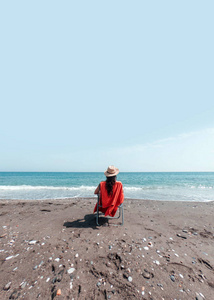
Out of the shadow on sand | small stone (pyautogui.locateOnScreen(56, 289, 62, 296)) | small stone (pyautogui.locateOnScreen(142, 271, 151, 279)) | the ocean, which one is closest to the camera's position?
small stone (pyautogui.locateOnScreen(56, 289, 62, 296))

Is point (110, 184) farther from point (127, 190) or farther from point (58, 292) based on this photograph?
point (127, 190)

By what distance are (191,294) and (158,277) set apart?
504 millimetres

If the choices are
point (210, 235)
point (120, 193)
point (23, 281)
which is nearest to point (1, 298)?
point (23, 281)

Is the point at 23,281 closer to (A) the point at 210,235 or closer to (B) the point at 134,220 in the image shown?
(B) the point at 134,220

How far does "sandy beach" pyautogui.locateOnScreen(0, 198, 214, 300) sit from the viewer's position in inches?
84.4

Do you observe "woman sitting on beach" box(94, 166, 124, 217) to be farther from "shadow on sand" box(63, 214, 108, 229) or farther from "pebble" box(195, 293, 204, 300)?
"pebble" box(195, 293, 204, 300)

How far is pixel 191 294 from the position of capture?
6.98 ft

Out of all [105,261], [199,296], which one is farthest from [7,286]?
[199,296]

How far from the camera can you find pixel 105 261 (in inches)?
109

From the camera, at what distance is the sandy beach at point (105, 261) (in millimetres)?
2143

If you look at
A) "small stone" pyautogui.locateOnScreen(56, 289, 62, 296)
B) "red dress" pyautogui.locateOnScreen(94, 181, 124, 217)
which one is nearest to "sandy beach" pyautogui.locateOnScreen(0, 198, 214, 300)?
"small stone" pyautogui.locateOnScreen(56, 289, 62, 296)

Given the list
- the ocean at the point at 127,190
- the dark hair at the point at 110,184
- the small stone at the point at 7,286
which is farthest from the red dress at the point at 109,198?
the ocean at the point at 127,190

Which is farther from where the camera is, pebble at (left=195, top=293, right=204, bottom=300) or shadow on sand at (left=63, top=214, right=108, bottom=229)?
shadow on sand at (left=63, top=214, right=108, bottom=229)

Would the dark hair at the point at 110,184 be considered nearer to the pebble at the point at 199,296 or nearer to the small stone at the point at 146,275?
the small stone at the point at 146,275
